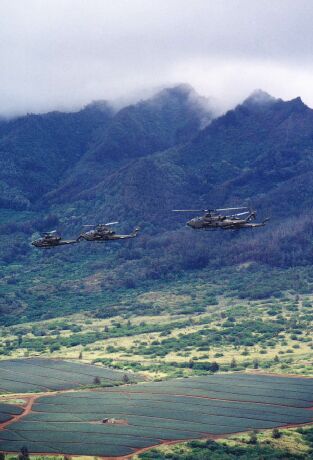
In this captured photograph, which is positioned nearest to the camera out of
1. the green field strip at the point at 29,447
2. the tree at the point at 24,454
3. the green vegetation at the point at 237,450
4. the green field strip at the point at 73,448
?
the tree at the point at 24,454

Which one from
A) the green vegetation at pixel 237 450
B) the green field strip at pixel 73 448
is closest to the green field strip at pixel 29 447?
the green field strip at pixel 73 448

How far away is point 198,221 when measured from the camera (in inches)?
7087

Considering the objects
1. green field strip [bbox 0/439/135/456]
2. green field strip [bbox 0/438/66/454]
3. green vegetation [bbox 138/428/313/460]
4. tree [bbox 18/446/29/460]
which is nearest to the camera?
tree [bbox 18/446/29/460]

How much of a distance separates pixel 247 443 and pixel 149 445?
56.9 feet

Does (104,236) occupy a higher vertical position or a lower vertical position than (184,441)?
higher

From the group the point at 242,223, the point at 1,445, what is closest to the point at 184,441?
the point at 1,445

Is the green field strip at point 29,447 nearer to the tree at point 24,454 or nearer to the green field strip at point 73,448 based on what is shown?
the green field strip at point 73,448

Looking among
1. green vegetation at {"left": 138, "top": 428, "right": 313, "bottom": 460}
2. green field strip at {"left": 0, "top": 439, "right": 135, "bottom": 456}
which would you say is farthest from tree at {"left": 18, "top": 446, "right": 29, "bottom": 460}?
green vegetation at {"left": 138, "top": 428, "right": 313, "bottom": 460}

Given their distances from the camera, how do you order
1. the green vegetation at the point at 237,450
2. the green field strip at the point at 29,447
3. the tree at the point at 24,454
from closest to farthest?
the tree at the point at 24,454, the green vegetation at the point at 237,450, the green field strip at the point at 29,447

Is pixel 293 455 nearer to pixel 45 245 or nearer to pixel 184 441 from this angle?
pixel 184 441

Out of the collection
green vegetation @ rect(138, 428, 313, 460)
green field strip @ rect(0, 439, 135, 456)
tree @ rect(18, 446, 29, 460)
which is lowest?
green vegetation @ rect(138, 428, 313, 460)

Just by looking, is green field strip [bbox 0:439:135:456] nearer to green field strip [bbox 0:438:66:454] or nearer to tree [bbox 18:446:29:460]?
green field strip [bbox 0:438:66:454]

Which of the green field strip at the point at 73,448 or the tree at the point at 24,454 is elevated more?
the tree at the point at 24,454

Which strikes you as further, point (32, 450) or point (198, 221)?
point (32, 450)
